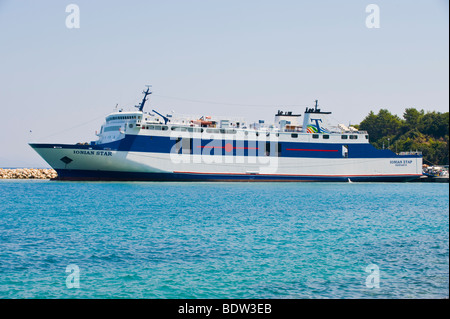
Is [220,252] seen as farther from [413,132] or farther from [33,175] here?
[413,132]

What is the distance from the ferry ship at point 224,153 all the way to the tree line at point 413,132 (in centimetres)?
2659

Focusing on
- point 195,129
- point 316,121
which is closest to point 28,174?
point 195,129

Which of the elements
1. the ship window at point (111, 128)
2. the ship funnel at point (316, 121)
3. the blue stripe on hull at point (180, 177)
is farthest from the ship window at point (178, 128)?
the ship funnel at point (316, 121)

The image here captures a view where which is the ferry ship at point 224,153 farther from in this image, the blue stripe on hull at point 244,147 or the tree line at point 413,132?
the tree line at point 413,132

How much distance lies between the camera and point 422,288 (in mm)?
9891

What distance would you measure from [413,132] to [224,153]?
5169cm

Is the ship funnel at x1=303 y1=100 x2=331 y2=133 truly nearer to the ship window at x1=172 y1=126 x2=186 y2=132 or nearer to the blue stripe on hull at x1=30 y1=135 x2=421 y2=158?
the blue stripe on hull at x1=30 y1=135 x2=421 y2=158

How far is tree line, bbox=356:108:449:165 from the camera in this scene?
79.4 metres

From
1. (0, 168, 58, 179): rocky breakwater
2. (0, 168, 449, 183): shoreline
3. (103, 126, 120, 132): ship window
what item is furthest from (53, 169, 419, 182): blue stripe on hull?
(0, 168, 58, 179): rocky breakwater

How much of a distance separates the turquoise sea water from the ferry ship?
19608 millimetres

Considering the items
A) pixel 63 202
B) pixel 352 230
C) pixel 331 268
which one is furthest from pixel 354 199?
pixel 331 268

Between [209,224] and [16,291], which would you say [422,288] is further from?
[209,224]
